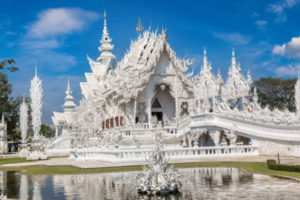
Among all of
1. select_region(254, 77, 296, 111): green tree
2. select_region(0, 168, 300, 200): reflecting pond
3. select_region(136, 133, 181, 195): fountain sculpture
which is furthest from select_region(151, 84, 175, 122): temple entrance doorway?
select_region(136, 133, 181, 195): fountain sculpture

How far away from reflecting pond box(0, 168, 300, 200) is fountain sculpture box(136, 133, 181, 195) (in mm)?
266

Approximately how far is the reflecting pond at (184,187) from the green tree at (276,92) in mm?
34295

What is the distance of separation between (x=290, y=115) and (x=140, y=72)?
46.2 ft

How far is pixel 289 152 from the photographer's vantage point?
1778 cm

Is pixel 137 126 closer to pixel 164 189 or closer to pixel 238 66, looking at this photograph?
pixel 238 66

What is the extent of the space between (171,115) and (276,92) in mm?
17983

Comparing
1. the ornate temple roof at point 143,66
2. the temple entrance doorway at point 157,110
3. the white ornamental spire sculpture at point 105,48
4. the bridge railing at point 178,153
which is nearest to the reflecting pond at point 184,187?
the bridge railing at point 178,153

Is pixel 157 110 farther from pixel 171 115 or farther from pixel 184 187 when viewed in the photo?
pixel 184 187

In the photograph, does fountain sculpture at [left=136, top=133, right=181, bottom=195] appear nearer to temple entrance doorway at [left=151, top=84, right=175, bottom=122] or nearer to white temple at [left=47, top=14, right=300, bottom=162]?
white temple at [left=47, top=14, right=300, bottom=162]

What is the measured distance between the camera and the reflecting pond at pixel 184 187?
8430 millimetres

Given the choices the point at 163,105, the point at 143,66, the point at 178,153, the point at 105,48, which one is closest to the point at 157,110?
the point at 163,105

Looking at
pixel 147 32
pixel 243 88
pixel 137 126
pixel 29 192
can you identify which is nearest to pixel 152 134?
pixel 137 126

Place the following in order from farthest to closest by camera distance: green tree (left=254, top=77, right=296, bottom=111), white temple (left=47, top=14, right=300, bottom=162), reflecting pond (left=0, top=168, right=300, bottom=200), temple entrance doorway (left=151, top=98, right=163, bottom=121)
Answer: green tree (left=254, top=77, right=296, bottom=111) → temple entrance doorway (left=151, top=98, right=163, bottom=121) → white temple (left=47, top=14, right=300, bottom=162) → reflecting pond (left=0, top=168, right=300, bottom=200)

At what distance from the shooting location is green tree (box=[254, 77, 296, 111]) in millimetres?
44281
